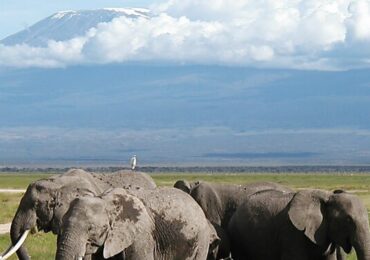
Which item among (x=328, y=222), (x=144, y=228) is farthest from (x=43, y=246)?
(x=144, y=228)

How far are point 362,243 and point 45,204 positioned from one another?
473 cm

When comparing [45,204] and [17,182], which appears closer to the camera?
[45,204]

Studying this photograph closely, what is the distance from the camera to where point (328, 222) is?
17953 millimetres

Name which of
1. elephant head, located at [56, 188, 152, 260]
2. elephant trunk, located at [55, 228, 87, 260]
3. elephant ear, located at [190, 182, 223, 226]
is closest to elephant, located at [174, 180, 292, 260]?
elephant ear, located at [190, 182, 223, 226]

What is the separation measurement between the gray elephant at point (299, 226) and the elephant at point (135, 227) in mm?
1952

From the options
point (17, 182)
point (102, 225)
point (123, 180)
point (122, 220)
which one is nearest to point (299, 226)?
point (122, 220)

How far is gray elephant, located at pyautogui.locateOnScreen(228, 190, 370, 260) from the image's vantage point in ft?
57.4

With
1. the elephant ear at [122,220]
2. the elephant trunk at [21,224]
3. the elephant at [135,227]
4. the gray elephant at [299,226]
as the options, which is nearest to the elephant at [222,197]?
the gray elephant at [299,226]

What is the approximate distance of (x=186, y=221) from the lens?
52.4ft

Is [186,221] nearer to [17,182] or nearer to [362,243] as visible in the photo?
[362,243]

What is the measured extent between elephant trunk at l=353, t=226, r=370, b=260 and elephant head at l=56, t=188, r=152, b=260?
342 cm

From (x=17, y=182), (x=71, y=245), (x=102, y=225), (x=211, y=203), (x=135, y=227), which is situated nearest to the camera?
(x=71, y=245)

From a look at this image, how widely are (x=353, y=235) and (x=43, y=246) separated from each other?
10257 mm

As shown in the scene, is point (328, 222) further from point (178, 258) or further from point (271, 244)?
point (178, 258)
